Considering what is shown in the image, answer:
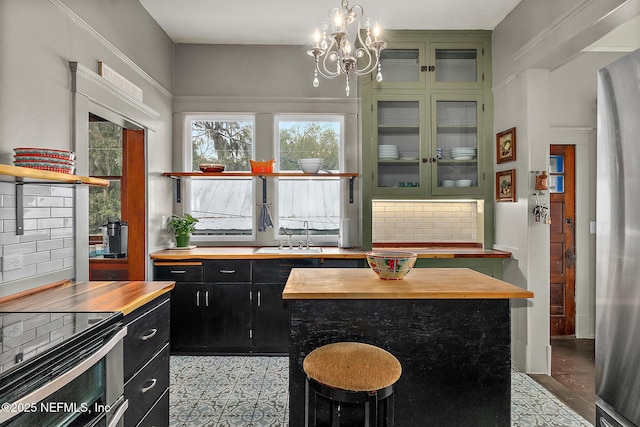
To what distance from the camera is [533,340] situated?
10.5ft

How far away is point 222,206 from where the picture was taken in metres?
4.24

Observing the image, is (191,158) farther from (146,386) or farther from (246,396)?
(146,386)

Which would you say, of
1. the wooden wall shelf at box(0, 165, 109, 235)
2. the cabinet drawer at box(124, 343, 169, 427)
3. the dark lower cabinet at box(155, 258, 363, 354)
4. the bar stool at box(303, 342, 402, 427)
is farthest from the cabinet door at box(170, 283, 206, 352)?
the bar stool at box(303, 342, 402, 427)

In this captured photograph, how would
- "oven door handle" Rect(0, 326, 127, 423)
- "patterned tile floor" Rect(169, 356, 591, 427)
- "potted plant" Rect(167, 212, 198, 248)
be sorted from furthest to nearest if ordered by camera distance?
1. "potted plant" Rect(167, 212, 198, 248)
2. "patterned tile floor" Rect(169, 356, 591, 427)
3. "oven door handle" Rect(0, 326, 127, 423)

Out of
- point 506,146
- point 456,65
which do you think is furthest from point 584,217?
point 456,65

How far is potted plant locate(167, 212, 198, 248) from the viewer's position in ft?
12.8

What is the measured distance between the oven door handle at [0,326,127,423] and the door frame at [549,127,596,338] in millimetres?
4163

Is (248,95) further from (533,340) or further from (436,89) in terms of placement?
(533,340)

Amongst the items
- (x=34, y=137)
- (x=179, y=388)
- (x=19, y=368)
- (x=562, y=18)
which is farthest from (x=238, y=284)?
A: (x=562, y=18)

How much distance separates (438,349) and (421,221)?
225 centimetres

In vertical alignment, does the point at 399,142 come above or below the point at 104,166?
above

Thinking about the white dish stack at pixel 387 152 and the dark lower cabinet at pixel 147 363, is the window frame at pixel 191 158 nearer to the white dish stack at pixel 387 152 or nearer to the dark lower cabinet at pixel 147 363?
the white dish stack at pixel 387 152

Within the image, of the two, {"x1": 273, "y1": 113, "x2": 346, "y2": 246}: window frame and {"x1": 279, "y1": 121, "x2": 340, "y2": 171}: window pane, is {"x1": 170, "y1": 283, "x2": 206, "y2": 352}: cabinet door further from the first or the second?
{"x1": 279, "y1": 121, "x2": 340, "y2": 171}: window pane

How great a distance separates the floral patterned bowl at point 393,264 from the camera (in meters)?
2.14
